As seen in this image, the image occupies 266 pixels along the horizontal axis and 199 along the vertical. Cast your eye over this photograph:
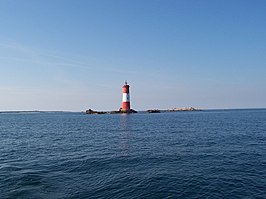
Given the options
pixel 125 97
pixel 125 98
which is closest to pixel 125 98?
pixel 125 98

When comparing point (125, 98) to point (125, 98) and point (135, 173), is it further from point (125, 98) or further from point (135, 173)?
point (135, 173)

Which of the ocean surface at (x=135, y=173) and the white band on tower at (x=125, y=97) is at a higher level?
the white band on tower at (x=125, y=97)

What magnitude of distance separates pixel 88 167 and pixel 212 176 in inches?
422

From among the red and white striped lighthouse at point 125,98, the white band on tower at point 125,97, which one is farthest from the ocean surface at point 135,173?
the white band on tower at point 125,97

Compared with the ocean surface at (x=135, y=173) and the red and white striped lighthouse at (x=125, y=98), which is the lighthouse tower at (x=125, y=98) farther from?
the ocean surface at (x=135, y=173)

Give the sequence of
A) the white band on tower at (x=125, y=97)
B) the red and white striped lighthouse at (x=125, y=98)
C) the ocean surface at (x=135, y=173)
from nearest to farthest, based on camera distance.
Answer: the ocean surface at (x=135, y=173) → the red and white striped lighthouse at (x=125, y=98) → the white band on tower at (x=125, y=97)

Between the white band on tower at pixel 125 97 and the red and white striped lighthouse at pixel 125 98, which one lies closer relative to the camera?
the red and white striped lighthouse at pixel 125 98

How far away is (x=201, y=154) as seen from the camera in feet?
82.7

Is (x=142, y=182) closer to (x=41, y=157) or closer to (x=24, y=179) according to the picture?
(x=24, y=179)

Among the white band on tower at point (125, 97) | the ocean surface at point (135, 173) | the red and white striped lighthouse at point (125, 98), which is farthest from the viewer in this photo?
the white band on tower at point (125, 97)

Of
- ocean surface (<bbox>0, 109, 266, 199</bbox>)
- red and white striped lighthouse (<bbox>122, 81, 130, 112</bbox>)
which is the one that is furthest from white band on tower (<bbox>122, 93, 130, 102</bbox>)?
ocean surface (<bbox>0, 109, 266, 199</bbox>)

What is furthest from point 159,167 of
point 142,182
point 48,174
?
point 48,174

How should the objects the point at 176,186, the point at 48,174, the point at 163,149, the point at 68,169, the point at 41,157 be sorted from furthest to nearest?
the point at 163,149 < the point at 41,157 < the point at 68,169 < the point at 48,174 < the point at 176,186

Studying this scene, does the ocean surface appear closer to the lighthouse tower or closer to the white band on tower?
the lighthouse tower
